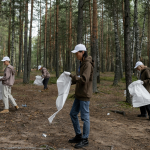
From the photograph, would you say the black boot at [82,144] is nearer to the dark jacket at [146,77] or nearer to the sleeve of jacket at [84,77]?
the sleeve of jacket at [84,77]

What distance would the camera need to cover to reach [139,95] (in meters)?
5.88

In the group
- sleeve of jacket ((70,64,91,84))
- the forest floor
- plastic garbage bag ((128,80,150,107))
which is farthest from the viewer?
plastic garbage bag ((128,80,150,107))

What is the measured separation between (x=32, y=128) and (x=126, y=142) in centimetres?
257

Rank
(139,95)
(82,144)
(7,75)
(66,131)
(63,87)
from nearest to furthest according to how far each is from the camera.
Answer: (82,144) < (63,87) < (66,131) < (139,95) < (7,75)

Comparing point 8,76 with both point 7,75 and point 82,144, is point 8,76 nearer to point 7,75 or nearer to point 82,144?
point 7,75

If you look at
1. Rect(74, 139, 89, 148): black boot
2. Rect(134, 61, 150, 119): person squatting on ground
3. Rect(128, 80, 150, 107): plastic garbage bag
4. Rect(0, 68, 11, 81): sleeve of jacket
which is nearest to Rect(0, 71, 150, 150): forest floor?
Rect(74, 139, 89, 148): black boot

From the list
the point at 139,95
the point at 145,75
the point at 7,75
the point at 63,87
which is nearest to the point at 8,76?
the point at 7,75

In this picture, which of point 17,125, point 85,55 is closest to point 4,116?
point 17,125

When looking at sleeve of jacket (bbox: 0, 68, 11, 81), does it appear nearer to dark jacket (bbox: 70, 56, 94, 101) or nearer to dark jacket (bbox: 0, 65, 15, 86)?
dark jacket (bbox: 0, 65, 15, 86)

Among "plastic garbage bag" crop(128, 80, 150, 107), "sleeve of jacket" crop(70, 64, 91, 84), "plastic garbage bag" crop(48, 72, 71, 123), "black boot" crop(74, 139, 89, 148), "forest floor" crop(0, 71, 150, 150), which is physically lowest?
"forest floor" crop(0, 71, 150, 150)

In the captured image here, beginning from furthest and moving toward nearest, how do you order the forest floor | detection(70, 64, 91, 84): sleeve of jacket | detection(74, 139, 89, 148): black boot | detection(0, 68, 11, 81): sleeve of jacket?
detection(0, 68, 11, 81): sleeve of jacket
the forest floor
detection(74, 139, 89, 148): black boot
detection(70, 64, 91, 84): sleeve of jacket

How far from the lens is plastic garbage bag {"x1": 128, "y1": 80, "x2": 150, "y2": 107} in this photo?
580 cm

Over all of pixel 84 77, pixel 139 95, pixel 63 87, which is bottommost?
pixel 139 95

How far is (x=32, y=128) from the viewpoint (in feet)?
15.9
